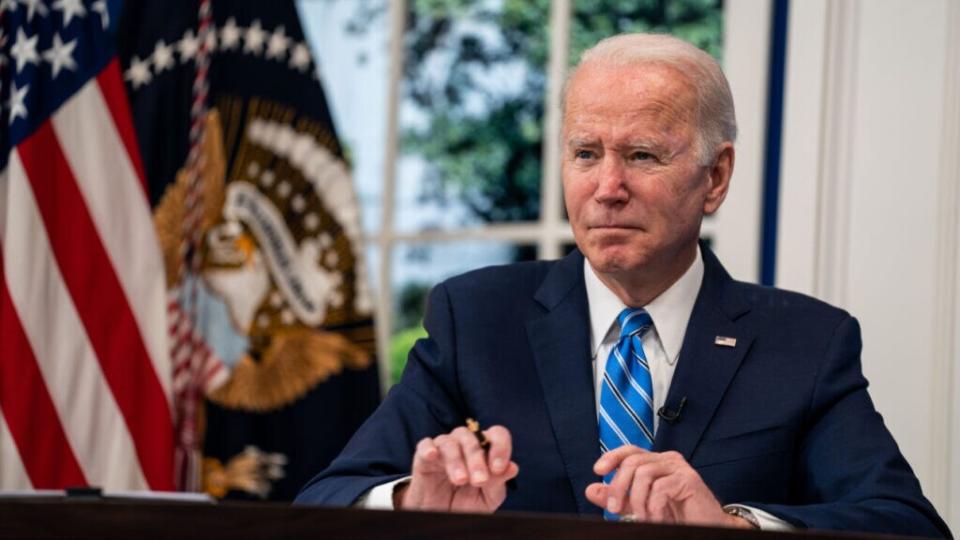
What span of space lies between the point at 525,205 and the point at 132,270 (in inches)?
43.6

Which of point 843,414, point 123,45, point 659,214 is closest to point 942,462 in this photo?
point 843,414

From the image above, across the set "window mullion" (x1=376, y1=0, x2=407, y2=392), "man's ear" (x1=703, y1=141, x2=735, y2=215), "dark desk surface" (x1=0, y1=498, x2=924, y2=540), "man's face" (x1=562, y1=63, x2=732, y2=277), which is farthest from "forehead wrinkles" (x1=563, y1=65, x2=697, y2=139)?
"window mullion" (x1=376, y1=0, x2=407, y2=392)

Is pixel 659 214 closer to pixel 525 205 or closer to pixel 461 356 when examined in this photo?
pixel 461 356

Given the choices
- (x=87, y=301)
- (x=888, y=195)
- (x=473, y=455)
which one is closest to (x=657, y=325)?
(x=473, y=455)

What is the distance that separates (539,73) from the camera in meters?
3.97

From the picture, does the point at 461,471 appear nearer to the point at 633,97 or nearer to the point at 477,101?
the point at 633,97

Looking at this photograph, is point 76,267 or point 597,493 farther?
point 76,267

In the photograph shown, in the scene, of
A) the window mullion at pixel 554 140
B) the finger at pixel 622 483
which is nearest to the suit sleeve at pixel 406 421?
the finger at pixel 622 483

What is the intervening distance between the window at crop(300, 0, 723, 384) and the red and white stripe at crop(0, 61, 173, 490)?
→ 69 centimetres

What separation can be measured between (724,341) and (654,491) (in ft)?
1.79

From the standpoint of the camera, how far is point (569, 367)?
225 cm

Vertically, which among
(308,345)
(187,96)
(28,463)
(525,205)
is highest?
(187,96)

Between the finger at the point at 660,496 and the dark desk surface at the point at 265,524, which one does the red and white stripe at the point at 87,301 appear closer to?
the finger at the point at 660,496

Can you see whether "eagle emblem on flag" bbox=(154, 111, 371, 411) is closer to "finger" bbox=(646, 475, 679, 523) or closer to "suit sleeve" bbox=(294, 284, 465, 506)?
"suit sleeve" bbox=(294, 284, 465, 506)
